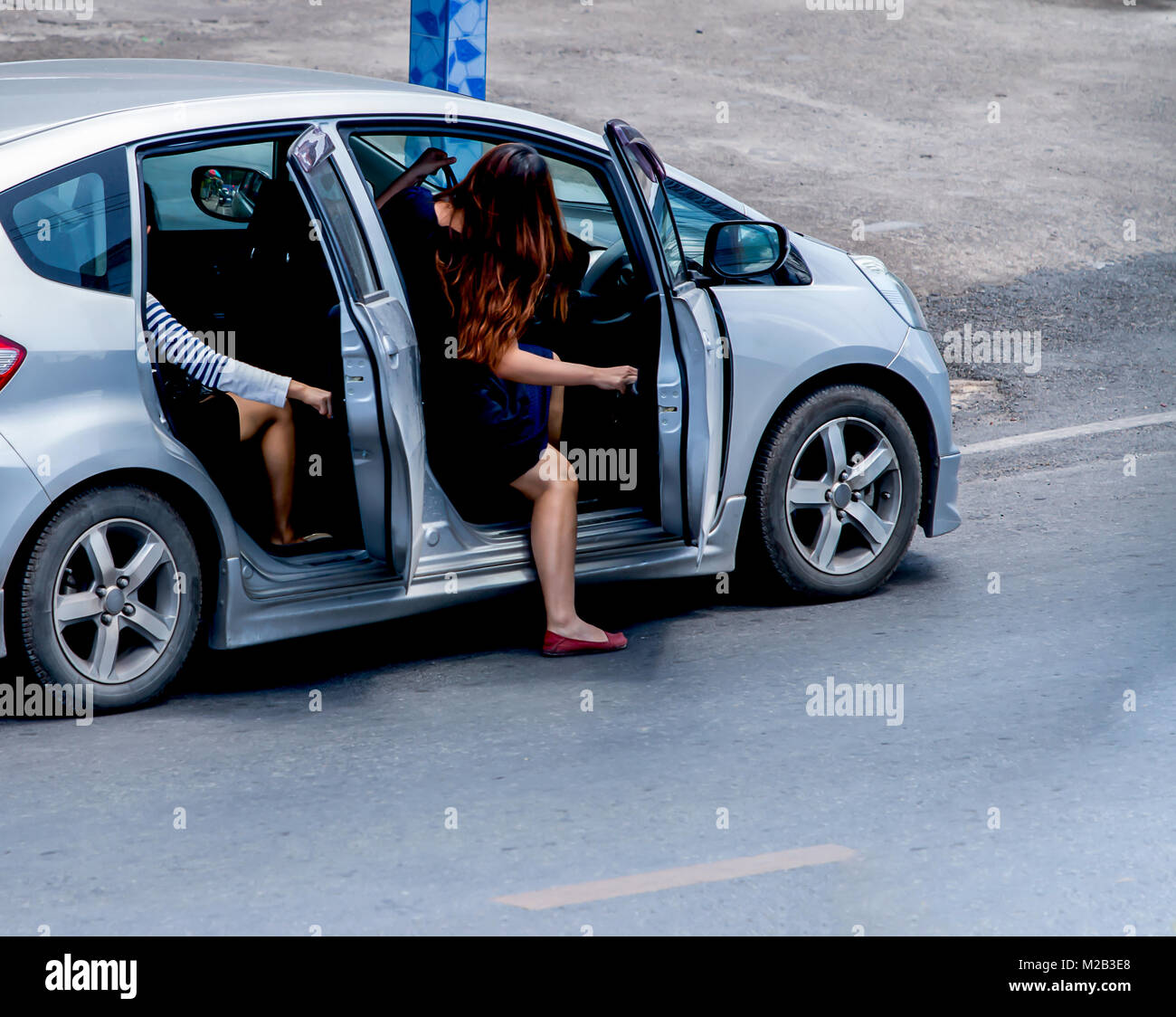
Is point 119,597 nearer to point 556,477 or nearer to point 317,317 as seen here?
point 317,317

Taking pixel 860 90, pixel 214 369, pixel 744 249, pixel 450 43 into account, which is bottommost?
pixel 214 369

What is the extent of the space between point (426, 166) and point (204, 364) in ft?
3.45

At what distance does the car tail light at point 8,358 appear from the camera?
4.62 meters

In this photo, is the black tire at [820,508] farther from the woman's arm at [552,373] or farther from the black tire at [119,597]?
the black tire at [119,597]

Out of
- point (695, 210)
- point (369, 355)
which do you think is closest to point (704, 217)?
point (695, 210)

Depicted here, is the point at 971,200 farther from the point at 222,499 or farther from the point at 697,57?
the point at 222,499

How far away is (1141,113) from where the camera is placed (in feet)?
64.7

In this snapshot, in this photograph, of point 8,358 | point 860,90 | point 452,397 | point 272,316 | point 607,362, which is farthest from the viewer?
point 860,90

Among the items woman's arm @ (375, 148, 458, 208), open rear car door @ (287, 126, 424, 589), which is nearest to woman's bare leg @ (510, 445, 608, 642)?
open rear car door @ (287, 126, 424, 589)

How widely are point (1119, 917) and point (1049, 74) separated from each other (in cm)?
1971

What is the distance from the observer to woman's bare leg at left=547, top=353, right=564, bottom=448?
596 centimetres

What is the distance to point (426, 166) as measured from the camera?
5.63 m

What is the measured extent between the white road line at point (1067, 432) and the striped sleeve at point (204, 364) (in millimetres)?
4370
